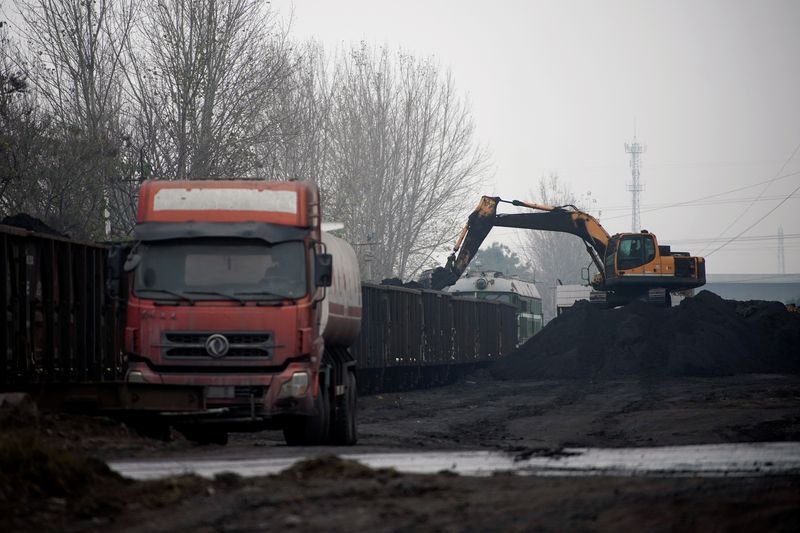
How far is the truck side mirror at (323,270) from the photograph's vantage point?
43.6 feet

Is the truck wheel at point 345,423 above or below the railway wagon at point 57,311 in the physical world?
below

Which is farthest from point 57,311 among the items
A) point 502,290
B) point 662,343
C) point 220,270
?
point 502,290

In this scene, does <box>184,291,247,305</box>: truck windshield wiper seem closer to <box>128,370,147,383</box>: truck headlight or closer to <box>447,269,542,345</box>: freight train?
<box>128,370,147,383</box>: truck headlight

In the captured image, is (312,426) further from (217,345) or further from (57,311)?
(57,311)

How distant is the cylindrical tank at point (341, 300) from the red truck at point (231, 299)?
2.79ft

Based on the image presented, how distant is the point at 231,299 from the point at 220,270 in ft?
1.25

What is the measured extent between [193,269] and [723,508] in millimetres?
7390

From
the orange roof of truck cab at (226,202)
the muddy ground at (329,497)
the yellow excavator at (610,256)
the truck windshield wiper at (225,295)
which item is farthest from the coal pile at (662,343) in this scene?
the muddy ground at (329,497)

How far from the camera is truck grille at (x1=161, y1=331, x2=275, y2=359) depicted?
13062 millimetres

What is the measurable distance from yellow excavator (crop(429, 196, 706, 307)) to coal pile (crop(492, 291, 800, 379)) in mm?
993

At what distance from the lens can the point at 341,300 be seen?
15.8 metres

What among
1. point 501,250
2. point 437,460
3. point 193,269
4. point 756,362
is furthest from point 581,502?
point 501,250

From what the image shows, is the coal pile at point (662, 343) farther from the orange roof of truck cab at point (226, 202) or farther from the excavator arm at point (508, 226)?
the orange roof of truck cab at point (226, 202)

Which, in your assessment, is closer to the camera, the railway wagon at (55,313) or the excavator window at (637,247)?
the railway wagon at (55,313)
